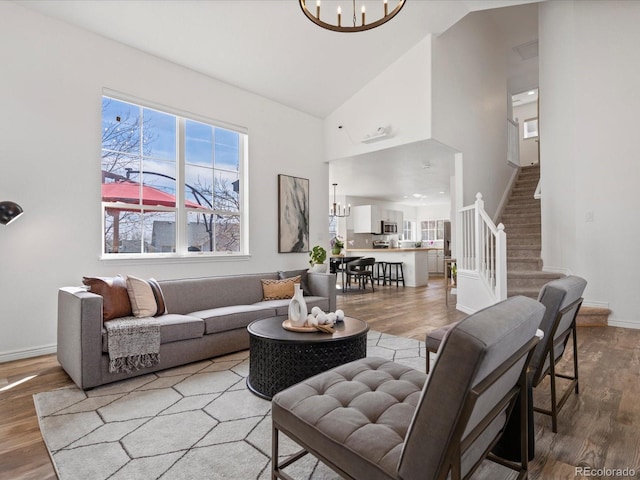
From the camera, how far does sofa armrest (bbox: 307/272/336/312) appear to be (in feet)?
14.6

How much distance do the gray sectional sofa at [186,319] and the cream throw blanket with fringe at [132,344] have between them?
6 centimetres

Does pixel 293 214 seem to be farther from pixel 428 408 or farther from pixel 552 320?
pixel 428 408

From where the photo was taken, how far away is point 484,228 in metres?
4.73

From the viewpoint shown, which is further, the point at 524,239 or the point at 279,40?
the point at 524,239

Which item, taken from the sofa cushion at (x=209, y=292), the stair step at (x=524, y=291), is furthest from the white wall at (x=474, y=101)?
the sofa cushion at (x=209, y=292)

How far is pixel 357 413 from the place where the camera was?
1.27m

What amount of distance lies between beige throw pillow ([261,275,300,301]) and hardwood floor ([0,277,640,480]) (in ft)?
5.03

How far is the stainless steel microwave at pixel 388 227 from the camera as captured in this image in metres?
10.8

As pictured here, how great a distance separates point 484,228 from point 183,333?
13.0 ft

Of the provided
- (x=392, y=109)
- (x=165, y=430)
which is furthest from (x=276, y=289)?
(x=392, y=109)

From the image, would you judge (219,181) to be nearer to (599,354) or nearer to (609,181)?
(599,354)

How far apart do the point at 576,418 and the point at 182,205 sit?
424 cm

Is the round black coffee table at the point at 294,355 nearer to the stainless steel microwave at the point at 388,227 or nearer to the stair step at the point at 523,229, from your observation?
the stair step at the point at 523,229

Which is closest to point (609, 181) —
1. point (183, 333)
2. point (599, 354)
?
point (599, 354)
